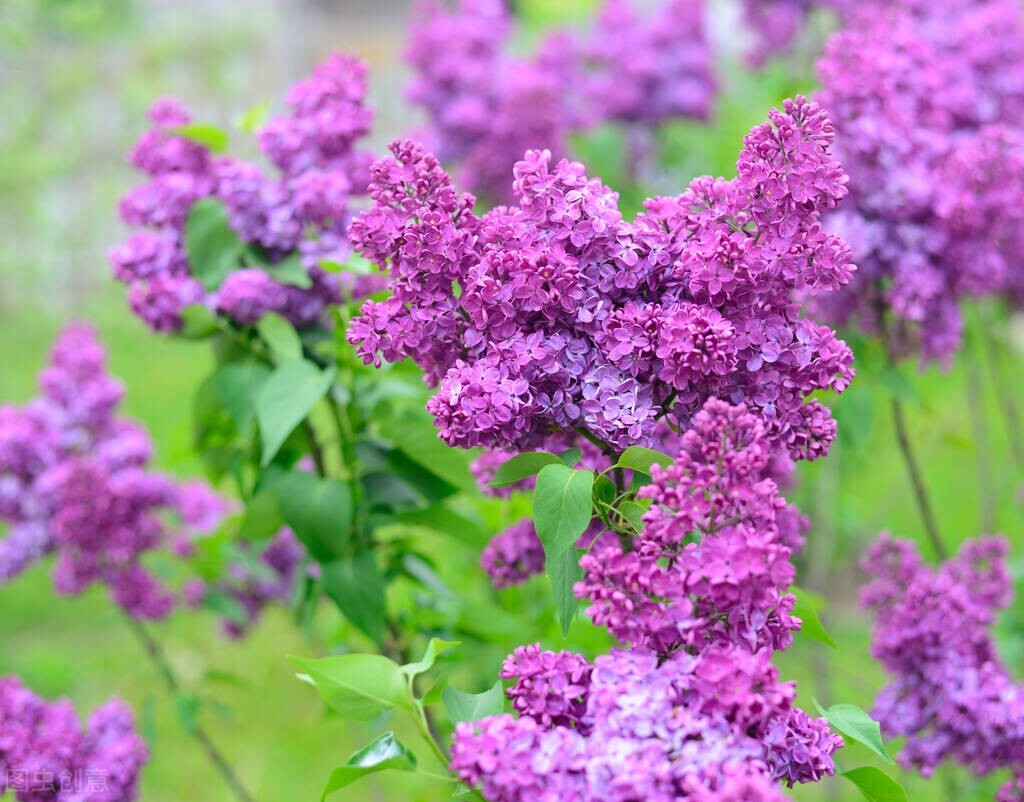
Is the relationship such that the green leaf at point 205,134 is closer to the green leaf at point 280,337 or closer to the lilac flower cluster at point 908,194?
the green leaf at point 280,337

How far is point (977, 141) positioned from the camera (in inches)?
89.1

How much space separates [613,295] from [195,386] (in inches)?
209

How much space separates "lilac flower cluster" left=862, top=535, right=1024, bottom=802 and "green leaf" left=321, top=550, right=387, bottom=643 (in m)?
0.76

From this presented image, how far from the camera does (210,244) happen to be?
1952 millimetres

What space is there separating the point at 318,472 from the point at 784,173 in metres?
1.08

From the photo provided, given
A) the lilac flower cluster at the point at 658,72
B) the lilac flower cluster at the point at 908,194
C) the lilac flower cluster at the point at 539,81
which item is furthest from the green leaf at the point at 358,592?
the lilac flower cluster at the point at 658,72

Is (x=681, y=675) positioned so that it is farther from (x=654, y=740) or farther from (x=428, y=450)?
(x=428, y=450)

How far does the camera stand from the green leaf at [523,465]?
134 centimetres

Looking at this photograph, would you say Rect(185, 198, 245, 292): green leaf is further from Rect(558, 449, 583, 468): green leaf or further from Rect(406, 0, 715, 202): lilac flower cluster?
Rect(406, 0, 715, 202): lilac flower cluster

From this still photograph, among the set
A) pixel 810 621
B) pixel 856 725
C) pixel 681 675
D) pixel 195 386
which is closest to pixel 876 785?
pixel 856 725

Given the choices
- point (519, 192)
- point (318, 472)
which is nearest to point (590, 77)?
point (318, 472)

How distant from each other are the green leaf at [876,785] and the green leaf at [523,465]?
448mm

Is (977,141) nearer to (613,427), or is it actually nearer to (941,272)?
(941,272)

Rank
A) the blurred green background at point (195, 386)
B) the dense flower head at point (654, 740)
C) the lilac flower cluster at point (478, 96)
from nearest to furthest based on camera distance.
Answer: the dense flower head at point (654, 740), the blurred green background at point (195, 386), the lilac flower cluster at point (478, 96)
